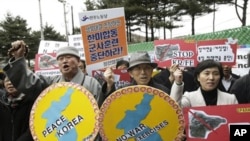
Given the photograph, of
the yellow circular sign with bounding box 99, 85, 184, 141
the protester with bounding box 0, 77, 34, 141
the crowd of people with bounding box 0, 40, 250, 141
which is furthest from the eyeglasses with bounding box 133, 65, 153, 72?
the protester with bounding box 0, 77, 34, 141

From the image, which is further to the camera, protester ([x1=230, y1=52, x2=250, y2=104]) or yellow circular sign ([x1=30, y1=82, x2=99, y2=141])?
protester ([x1=230, y1=52, x2=250, y2=104])

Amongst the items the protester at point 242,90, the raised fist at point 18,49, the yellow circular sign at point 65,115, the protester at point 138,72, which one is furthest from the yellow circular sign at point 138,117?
the protester at point 242,90

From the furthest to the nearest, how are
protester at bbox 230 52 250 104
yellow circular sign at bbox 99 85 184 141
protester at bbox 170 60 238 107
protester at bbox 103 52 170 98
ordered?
protester at bbox 230 52 250 104 → protester at bbox 103 52 170 98 → protester at bbox 170 60 238 107 → yellow circular sign at bbox 99 85 184 141

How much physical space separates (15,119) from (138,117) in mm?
1188

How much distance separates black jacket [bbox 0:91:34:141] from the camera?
10.8ft

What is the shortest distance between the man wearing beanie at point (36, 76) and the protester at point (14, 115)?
0.16 meters

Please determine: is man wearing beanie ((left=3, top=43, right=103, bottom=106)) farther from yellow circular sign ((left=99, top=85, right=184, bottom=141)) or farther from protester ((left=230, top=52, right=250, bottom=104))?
protester ((left=230, top=52, right=250, bottom=104))

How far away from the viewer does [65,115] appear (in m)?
2.79

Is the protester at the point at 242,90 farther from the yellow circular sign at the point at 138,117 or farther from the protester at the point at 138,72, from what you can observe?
the yellow circular sign at the point at 138,117

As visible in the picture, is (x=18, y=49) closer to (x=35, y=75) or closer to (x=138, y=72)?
(x=35, y=75)

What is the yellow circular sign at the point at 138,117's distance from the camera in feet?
8.73

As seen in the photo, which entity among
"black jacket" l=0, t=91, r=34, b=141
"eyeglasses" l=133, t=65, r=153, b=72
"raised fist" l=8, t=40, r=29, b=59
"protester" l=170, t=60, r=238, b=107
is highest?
"raised fist" l=8, t=40, r=29, b=59

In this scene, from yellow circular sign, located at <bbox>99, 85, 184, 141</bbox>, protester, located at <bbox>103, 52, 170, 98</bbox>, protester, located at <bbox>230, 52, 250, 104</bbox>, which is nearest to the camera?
yellow circular sign, located at <bbox>99, 85, 184, 141</bbox>

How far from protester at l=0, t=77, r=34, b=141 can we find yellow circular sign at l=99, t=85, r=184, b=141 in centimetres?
90
